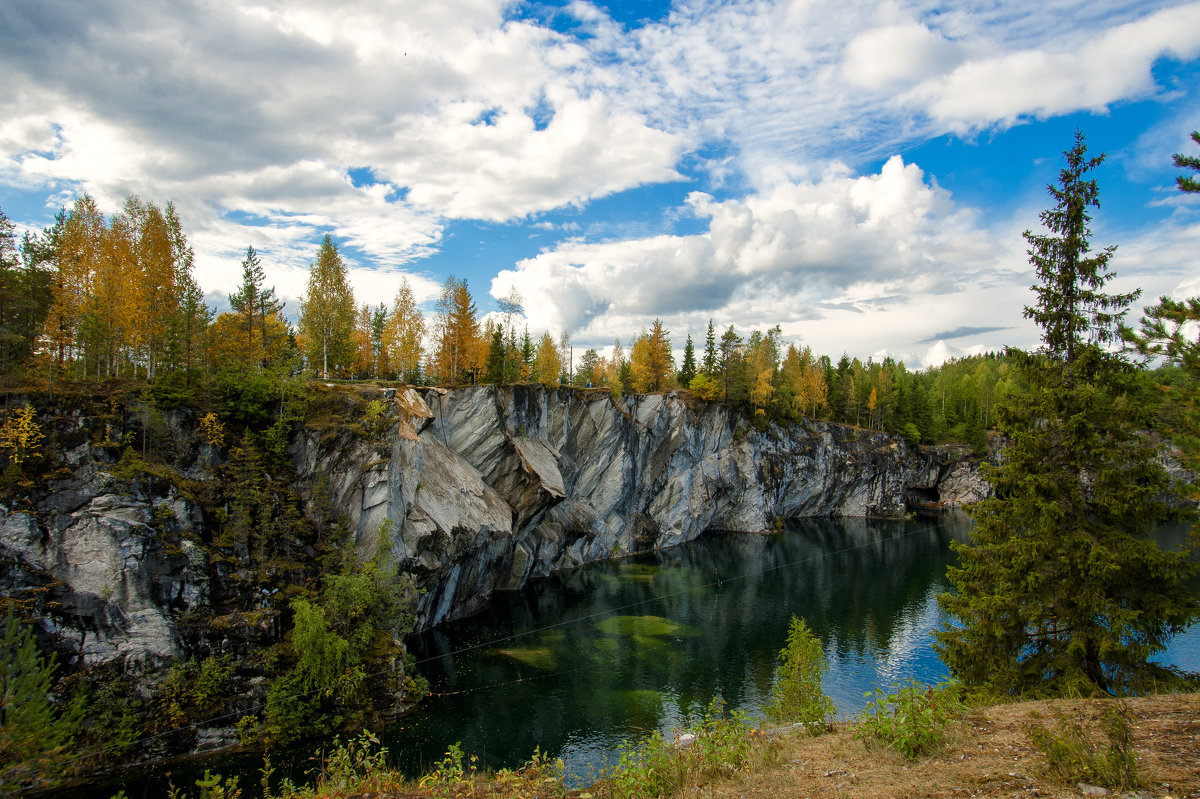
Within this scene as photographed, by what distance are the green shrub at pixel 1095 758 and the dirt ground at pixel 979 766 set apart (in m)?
0.12

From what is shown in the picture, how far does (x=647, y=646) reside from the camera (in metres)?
33.8

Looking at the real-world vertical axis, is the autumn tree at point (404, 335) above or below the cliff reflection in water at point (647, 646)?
above

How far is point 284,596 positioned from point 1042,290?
30.1 metres

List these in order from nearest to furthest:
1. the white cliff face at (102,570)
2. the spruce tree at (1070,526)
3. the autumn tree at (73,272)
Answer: the spruce tree at (1070,526)
the white cliff face at (102,570)
the autumn tree at (73,272)

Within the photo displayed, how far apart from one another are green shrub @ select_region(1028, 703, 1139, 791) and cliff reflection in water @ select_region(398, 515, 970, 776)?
1518cm

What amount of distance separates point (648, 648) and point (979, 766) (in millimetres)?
27832

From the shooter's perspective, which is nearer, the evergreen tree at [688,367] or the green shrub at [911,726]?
the green shrub at [911,726]

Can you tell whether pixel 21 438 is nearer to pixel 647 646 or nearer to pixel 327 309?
pixel 327 309

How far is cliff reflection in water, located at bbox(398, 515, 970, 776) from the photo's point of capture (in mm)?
24344

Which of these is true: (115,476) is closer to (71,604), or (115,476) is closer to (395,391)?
(71,604)

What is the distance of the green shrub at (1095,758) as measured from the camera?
6270mm

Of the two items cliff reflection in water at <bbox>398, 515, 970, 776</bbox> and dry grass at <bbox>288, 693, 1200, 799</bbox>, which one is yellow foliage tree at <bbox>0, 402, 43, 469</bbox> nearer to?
cliff reflection in water at <bbox>398, 515, 970, 776</bbox>

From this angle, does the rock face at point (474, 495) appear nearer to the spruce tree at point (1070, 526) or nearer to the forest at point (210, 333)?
the forest at point (210, 333)

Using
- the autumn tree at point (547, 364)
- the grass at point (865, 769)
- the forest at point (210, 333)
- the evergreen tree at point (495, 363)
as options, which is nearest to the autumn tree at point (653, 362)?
the forest at point (210, 333)
